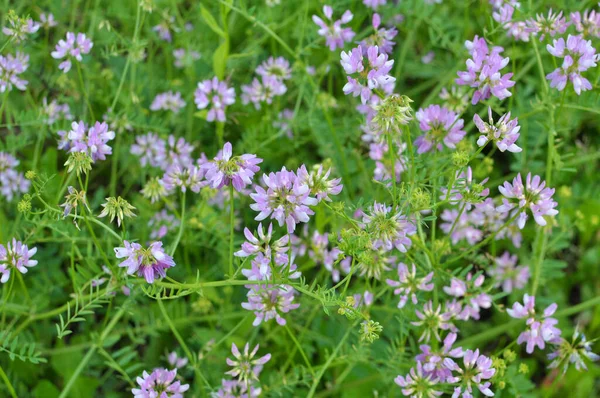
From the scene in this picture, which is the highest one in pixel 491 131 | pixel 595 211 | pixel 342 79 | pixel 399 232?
pixel 342 79

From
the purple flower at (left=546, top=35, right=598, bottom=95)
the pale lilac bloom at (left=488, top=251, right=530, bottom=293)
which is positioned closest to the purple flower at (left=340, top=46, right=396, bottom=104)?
the purple flower at (left=546, top=35, right=598, bottom=95)

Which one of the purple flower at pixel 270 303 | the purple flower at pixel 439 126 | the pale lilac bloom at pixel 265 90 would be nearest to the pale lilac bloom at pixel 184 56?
the pale lilac bloom at pixel 265 90

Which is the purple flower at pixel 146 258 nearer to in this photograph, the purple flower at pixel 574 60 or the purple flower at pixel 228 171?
the purple flower at pixel 228 171

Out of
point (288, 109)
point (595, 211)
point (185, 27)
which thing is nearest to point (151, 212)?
point (288, 109)

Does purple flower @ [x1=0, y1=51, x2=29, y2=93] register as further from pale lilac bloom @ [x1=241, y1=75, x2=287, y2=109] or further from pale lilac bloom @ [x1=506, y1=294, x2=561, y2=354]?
pale lilac bloom @ [x1=506, y1=294, x2=561, y2=354]

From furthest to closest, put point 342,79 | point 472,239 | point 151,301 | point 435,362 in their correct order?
point 342,79 < point 151,301 < point 472,239 < point 435,362

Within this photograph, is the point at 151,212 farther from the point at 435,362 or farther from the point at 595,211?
the point at 595,211
